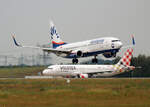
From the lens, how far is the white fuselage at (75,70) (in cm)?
11025

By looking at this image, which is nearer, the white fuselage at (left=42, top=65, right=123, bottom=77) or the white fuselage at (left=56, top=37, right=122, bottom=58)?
the white fuselage at (left=56, top=37, right=122, bottom=58)

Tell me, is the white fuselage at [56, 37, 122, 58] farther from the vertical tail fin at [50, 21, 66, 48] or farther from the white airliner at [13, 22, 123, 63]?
the vertical tail fin at [50, 21, 66, 48]

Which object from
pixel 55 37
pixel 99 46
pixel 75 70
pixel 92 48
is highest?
pixel 55 37

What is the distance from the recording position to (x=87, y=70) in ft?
387

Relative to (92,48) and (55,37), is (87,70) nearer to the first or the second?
(55,37)

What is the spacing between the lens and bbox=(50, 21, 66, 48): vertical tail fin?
96438mm

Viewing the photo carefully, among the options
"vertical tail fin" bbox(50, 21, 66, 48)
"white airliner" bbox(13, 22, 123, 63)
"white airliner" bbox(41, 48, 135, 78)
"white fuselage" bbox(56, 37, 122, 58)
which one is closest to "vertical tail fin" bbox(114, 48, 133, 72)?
"white airliner" bbox(41, 48, 135, 78)

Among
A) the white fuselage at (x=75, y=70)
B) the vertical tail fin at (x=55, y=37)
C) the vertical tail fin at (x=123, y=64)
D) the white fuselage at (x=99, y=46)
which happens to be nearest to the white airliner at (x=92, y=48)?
the white fuselage at (x=99, y=46)

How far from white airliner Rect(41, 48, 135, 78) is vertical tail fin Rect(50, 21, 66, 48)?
1102 centimetres

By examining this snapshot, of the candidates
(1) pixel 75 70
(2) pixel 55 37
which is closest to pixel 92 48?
(2) pixel 55 37

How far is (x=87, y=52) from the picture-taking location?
7931cm

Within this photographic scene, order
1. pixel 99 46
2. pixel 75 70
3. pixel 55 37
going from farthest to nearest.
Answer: pixel 75 70 < pixel 55 37 < pixel 99 46

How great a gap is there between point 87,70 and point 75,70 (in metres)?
4.48

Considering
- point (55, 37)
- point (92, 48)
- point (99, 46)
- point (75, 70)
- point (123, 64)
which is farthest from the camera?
point (123, 64)
